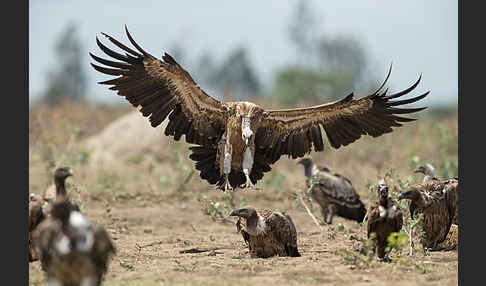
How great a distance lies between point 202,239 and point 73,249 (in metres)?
4.60

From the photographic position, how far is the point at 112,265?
7043mm

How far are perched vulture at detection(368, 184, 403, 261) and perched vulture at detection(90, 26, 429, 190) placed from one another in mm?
2210

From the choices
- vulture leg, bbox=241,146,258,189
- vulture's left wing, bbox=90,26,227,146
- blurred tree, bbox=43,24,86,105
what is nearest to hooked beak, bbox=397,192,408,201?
vulture leg, bbox=241,146,258,189

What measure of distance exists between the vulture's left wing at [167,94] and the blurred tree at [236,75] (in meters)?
55.2

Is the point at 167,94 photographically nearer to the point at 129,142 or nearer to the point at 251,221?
the point at 251,221

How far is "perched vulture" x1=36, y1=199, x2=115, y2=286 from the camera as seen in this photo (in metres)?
4.91

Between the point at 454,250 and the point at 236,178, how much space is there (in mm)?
2930

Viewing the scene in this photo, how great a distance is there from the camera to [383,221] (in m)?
6.90

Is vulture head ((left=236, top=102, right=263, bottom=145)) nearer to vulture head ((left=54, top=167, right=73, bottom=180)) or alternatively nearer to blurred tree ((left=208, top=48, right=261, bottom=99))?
vulture head ((left=54, top=167, right=73, bottom=180))

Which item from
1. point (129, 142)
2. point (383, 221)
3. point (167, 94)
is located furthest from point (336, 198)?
point (129, 142)

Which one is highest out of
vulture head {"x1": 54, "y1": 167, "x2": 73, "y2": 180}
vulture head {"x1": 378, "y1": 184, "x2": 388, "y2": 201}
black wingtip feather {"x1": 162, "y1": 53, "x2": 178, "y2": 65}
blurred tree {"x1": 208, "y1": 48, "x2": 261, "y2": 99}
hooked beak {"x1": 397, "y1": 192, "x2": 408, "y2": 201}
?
blurred tree {"x1": 208, "y1": 48, "x2": 261, "y2": 99}

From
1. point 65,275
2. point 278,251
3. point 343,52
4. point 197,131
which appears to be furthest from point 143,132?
point 343,52

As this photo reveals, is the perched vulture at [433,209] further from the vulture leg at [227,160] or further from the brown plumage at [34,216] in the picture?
the brown plumage at [34,216]

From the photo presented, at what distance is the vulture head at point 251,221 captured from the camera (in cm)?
768
